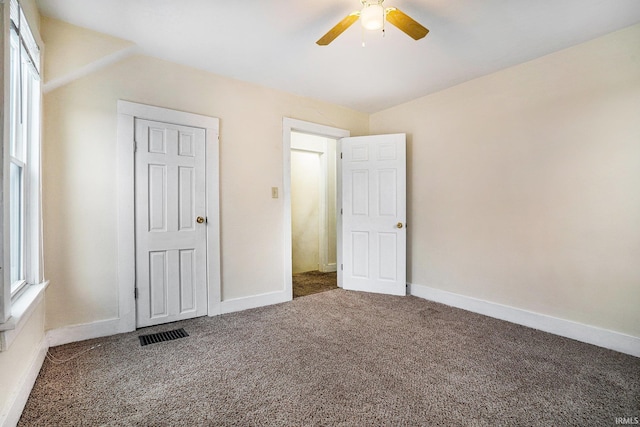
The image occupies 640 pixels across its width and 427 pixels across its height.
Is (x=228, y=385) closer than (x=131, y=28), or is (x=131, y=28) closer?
(x=228, y=385)

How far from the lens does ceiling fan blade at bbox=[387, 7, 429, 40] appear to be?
1.84m

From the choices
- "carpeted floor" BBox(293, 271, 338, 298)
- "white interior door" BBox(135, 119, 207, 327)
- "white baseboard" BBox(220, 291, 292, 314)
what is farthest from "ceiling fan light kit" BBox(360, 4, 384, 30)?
"carpeted floor" BBox(293, 271, 338, 298)

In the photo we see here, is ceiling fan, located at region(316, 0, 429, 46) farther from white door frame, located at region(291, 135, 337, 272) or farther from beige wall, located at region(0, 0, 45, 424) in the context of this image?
white door frame, located at region(291, 135, 337, 272)

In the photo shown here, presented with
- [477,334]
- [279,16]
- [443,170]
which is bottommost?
[477,334]

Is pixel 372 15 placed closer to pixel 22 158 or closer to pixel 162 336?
pixel 22 158

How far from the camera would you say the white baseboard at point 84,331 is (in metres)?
2.35

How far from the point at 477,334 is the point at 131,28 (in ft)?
12.7

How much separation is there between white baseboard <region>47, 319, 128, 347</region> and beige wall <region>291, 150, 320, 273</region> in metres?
3.11

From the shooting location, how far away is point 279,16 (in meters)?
2.17

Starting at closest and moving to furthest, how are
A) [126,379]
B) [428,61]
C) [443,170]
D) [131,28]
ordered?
1. [126,379]
2. [131,28]
3. [428,61]
4. [443,170]

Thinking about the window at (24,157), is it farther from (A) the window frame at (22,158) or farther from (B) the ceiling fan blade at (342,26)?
(B) the ceiling fan blade at (342,26)

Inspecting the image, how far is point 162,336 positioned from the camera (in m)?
2.57

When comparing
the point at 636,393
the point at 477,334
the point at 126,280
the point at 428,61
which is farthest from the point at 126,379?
the point at 428,61

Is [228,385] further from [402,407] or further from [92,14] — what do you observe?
[92,14]
